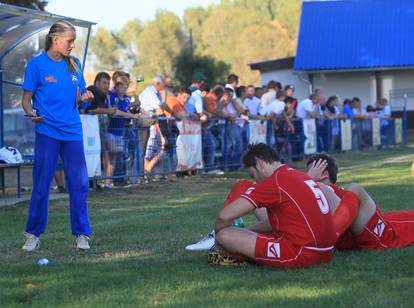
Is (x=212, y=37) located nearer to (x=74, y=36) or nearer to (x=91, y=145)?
(x=91, y=145)

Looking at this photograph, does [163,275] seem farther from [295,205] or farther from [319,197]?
[319,197]

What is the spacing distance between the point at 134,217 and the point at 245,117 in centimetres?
852

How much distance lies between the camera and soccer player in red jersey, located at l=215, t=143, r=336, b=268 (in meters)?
5.92

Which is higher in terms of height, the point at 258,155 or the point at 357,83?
the point at 357,83

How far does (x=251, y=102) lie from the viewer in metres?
19.7

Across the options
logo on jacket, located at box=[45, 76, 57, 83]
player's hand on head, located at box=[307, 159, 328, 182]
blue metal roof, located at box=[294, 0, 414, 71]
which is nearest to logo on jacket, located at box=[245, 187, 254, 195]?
player's hand on head, located at box=[307, 159, 328, 182]

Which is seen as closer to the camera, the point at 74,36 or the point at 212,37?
the point at 74,36

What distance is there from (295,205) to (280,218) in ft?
0.58

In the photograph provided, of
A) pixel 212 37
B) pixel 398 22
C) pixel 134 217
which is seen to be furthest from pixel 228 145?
pixel 212 37

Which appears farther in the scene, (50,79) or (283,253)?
(50,79)

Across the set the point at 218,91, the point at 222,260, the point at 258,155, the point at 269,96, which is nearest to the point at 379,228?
the point at 222,260

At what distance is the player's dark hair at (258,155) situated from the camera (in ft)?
20.0

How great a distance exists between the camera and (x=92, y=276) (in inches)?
236

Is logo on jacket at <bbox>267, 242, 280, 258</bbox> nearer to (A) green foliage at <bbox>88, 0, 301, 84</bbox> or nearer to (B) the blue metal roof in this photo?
(B) the blue metal roof
